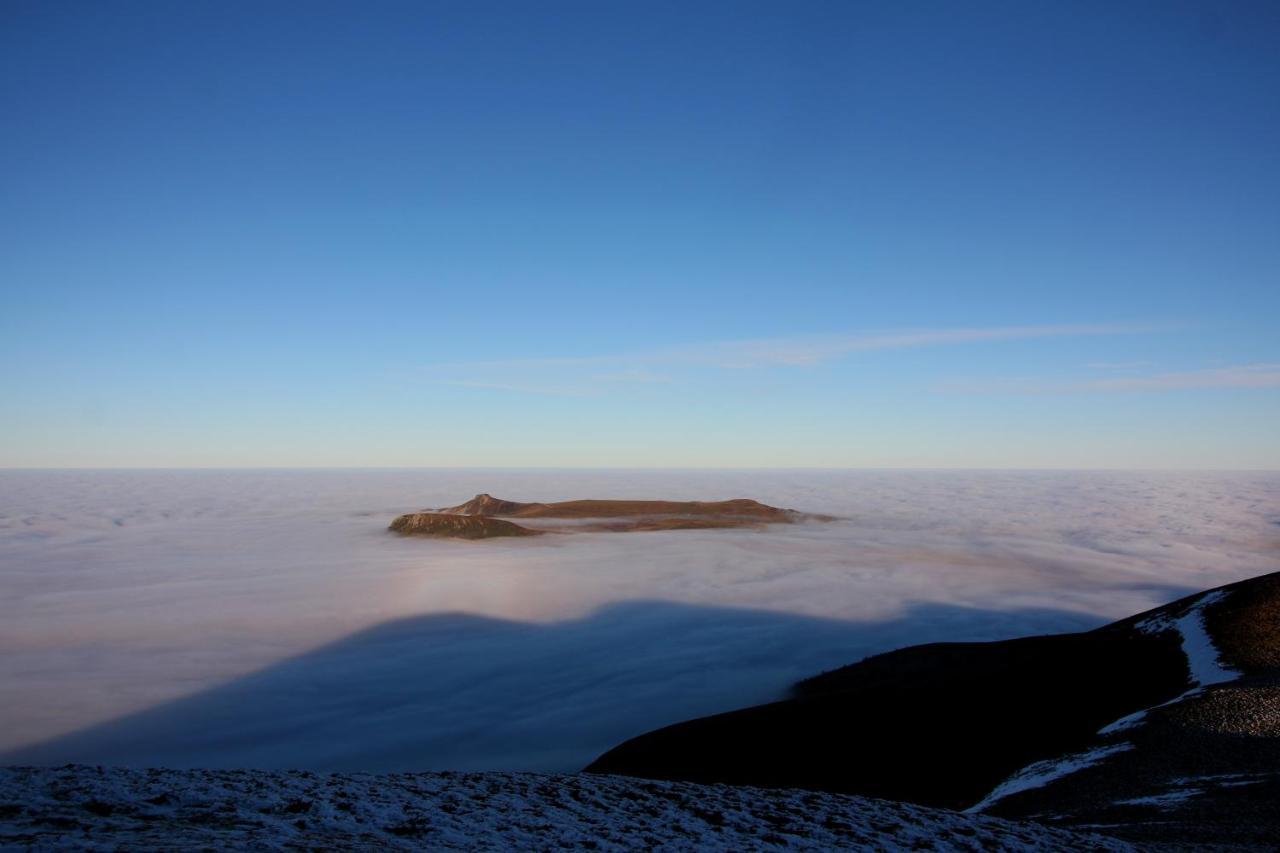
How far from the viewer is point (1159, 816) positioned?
945cm

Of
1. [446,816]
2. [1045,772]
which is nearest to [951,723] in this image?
[1045,772]

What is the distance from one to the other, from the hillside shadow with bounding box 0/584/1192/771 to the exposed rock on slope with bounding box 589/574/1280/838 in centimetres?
478

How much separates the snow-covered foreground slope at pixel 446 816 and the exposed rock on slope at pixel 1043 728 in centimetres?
441

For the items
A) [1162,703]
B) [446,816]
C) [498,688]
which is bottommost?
[498,688]

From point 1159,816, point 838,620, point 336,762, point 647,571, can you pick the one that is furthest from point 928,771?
point 647,571

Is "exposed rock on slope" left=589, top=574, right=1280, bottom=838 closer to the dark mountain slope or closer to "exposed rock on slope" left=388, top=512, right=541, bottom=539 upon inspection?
the dark mountain slope

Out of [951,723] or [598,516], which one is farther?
[598,516]

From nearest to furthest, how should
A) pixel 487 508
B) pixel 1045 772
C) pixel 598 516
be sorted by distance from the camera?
pixel 1045 772, pixel 487 508, pixel 598 516

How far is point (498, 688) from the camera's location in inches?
955

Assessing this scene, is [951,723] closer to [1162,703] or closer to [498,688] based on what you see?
[1162,703]

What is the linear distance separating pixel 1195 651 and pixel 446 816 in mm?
20137

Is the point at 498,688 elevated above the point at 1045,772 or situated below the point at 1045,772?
below

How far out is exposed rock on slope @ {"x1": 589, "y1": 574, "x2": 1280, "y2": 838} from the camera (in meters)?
11.7

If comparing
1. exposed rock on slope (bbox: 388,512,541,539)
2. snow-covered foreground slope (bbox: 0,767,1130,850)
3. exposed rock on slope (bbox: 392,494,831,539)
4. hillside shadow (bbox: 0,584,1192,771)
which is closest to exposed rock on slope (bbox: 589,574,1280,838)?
snow-covered foreground slope (bbox: 0,767,1130,850)
